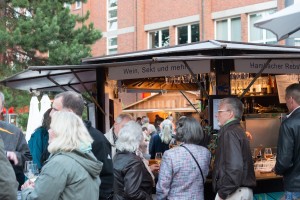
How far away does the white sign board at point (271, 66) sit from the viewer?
7.17m

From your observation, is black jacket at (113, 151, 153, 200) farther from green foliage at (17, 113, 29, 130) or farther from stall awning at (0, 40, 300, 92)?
green foliage at (17, 113, 29, 130)

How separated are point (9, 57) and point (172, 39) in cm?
914

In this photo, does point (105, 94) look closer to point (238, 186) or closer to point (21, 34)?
point (238, 186)

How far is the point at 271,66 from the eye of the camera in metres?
7.39

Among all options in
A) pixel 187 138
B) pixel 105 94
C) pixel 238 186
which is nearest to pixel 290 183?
pixel 238 186

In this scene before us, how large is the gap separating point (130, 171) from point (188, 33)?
20333 millimetres

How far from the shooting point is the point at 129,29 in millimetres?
28234

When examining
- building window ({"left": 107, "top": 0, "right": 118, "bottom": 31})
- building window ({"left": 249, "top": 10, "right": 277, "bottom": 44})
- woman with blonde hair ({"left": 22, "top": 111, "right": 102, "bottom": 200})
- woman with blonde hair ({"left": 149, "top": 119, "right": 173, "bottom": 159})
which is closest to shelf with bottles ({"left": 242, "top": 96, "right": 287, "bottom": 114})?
woman with blonde hair ({"left": 149, "top": 119, "right": 173, "bottom": 159})

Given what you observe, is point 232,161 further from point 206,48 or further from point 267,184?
point 267,184

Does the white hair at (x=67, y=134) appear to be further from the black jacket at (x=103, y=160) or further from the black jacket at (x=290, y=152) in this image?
the black jacket at (x=290, y=152)

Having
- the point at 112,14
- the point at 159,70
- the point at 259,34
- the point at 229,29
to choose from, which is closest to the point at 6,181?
the point at 159,70

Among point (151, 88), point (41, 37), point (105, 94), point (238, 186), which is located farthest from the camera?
point (41, 37)

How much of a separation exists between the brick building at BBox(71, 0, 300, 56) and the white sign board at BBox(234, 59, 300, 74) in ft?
45.5

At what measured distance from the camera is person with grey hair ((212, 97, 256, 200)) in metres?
5.54
